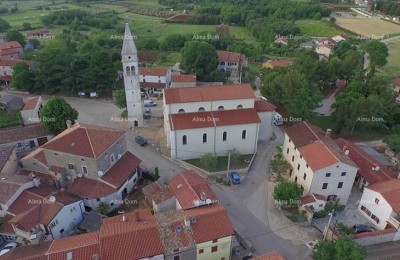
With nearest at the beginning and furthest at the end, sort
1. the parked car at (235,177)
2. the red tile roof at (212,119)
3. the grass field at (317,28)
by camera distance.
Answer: the parked car at (235,177), the red tile roof at (212,119), the grass field at (317,28)

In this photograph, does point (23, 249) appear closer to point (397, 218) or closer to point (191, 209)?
point (191, 209)

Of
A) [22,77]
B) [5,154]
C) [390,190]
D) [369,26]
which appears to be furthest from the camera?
[369,26]

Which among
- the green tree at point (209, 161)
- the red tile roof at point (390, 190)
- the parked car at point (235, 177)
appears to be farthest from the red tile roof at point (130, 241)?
the red tile roof at point (390, 190)

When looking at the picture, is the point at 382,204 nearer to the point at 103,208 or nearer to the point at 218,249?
the point at 218,249

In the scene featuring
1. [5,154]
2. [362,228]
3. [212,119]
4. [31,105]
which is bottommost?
[362,228]

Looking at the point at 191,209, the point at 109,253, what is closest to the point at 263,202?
the point at 191,209

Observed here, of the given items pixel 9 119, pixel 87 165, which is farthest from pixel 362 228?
pixel 9 119

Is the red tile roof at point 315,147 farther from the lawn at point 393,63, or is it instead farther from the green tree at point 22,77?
the green tree at point 22,77
